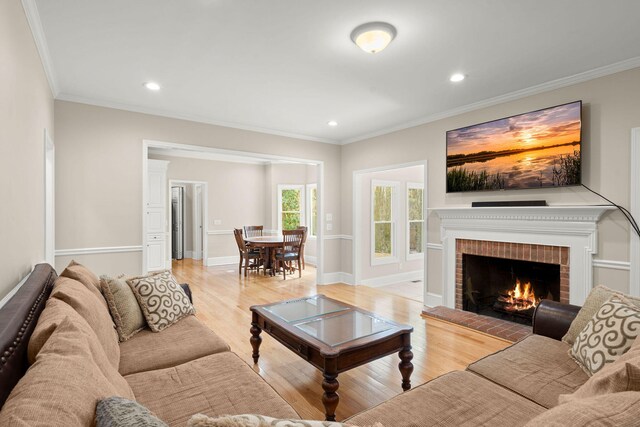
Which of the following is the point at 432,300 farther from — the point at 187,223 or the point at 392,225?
the point at 187,223

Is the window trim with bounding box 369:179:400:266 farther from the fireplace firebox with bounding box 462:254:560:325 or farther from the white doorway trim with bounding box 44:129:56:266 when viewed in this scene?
the white doorway trim with bounding box 44:129:56:266

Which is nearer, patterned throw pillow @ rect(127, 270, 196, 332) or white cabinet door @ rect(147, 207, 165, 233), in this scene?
patterned throw pillow @ rect(127, 270, 196, 332)

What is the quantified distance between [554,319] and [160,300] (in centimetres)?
270

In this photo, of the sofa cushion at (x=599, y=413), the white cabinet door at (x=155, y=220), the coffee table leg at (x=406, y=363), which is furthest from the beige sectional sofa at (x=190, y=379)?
the white cabinet door at (x=155, y=220)

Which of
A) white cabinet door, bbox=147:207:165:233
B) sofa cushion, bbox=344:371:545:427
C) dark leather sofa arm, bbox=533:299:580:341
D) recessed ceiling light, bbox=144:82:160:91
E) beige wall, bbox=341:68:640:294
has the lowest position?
sofa cushion, bbox=344:371:545:427

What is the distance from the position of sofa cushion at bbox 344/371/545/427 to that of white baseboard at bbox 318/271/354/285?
14.3ft

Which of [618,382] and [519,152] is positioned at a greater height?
[519,152]

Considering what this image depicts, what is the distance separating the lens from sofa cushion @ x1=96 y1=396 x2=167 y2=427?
0.77 metres

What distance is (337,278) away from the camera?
6.13m

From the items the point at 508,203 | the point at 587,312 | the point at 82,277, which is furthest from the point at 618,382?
the point at 508,203

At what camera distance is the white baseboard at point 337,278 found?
19.5 ft

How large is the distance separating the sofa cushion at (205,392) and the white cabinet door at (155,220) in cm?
590

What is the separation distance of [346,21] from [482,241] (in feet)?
9.65

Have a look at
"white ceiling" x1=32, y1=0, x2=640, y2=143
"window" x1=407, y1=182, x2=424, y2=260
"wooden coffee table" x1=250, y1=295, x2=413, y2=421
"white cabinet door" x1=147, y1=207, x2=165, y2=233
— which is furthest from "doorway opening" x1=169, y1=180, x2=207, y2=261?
"wooden coffee table" x1=250, y1=295, x2=413, y2=421
